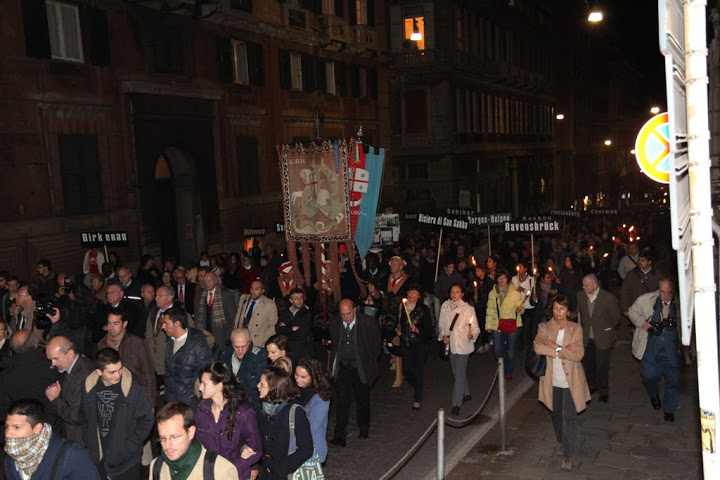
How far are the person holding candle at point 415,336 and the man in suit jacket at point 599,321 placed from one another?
227 cm

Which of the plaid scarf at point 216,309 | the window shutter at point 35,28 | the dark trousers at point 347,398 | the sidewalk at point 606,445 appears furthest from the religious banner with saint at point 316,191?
the window shutter at point 35,28

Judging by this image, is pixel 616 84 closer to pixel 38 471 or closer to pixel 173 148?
pixel 173 148

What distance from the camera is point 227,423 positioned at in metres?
5.61

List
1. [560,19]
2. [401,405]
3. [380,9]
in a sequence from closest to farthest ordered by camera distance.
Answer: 1. [401,405]
2. [380,9]
3. [560,19]

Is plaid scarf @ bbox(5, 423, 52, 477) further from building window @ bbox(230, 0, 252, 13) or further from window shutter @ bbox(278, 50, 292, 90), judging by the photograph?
window shutter @ bbox(278, 50, 292, 90)

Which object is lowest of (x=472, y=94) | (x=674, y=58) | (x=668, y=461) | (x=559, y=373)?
(x=668, y=461)

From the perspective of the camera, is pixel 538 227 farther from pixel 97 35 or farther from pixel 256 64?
pixel 256 64

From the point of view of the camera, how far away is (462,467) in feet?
26.6

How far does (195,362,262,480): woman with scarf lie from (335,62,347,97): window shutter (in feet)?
84.0

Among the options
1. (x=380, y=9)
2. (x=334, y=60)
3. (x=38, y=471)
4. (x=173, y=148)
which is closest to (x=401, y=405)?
(x=38, y=471)

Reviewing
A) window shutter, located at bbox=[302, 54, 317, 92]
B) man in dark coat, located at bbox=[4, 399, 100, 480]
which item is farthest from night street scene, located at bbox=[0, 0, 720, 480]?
window shutter, located at bbox=[302, 54, 317, 92]

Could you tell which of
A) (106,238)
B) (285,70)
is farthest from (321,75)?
(106,238)

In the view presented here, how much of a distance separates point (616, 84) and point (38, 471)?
86267 millimetres

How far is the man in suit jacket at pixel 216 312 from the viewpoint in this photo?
1015 cm
